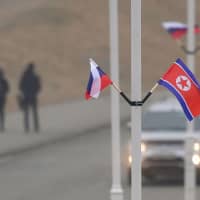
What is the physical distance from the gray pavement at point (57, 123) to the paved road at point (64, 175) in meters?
0.61

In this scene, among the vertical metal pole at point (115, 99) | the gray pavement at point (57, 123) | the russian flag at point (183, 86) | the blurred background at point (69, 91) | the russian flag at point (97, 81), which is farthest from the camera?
the gray pavement at point (57, 123)

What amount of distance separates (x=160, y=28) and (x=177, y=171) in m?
36.6

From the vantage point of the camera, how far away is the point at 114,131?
13.2 m

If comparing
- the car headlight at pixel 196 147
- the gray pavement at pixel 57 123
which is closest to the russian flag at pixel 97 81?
the car headlight at pixel 196 147

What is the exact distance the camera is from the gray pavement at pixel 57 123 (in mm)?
26844

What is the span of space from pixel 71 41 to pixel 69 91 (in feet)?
25.1

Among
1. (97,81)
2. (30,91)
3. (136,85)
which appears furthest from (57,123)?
(136,85)

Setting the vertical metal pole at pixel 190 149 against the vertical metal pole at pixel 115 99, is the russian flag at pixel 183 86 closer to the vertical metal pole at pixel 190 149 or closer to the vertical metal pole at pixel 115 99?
the vertical metal pole at pixel 115 99

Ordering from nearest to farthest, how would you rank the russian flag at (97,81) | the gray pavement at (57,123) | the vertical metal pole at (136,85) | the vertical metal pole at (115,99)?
1. the vertical metal pole at (136,85)
2. the russian flag at (97,81)
3. the vertical metal pole at (115,99)
4. the gray pavement at (57,123)

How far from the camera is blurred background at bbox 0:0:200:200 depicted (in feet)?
65.0

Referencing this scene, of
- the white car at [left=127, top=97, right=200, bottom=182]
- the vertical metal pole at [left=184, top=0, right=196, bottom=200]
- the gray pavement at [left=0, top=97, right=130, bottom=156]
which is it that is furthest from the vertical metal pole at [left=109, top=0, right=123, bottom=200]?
the gray pavement at [left=0, top=97, right=130, bottom=156]

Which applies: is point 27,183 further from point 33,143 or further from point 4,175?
point 33,143

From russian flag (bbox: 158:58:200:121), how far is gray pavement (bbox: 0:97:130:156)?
16.1 meters

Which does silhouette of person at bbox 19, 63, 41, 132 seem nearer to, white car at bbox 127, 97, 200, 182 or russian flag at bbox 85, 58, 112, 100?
white car at bbox 127, 97, 200, 182
